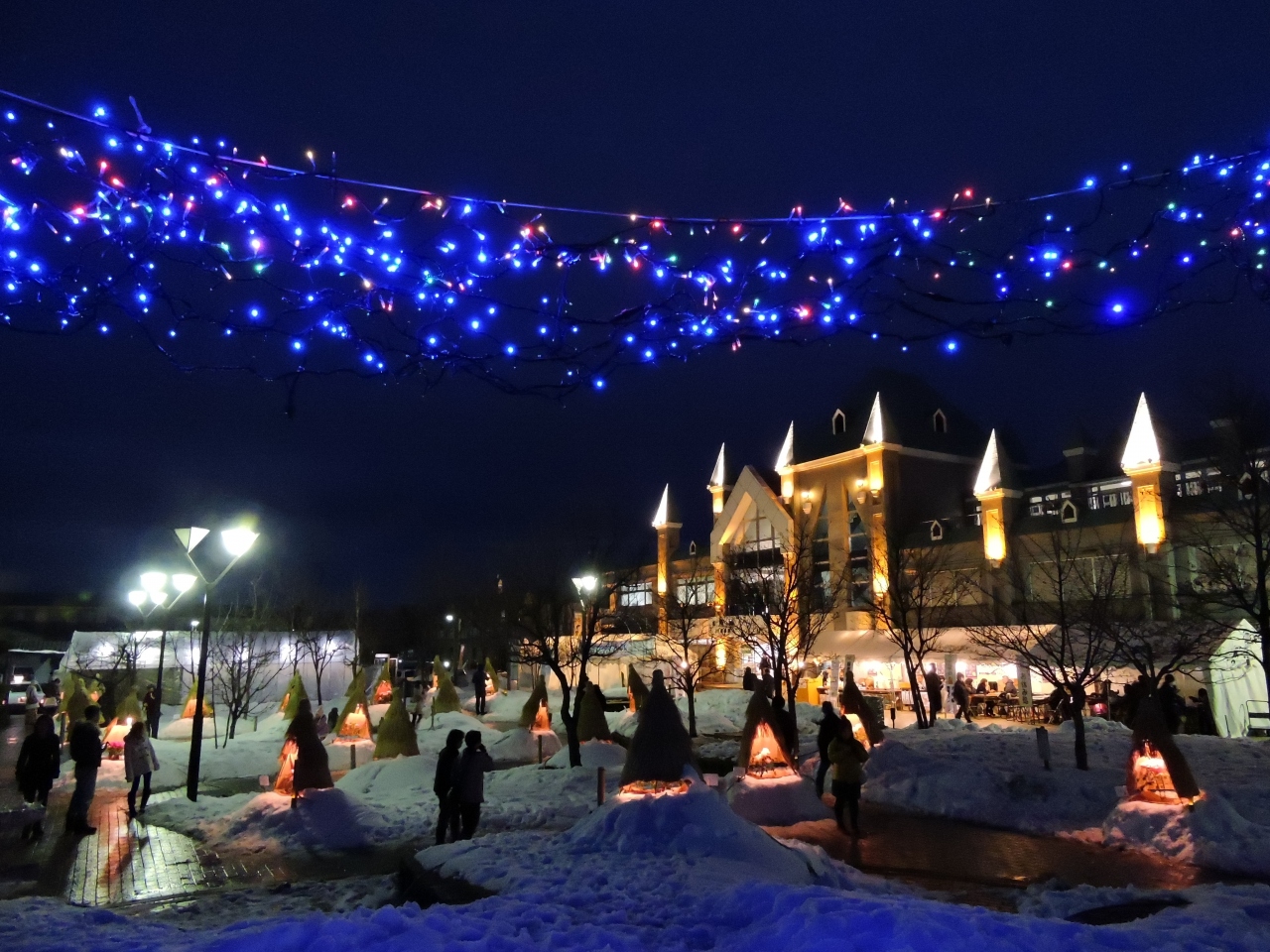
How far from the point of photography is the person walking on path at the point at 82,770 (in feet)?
40.4

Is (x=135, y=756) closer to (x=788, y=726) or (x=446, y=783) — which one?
(x=446, y=783)

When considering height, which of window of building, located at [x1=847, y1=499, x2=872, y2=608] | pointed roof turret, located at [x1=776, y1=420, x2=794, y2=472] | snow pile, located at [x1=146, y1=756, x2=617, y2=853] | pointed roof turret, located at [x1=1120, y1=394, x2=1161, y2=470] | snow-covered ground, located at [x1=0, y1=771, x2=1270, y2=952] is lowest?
snow pile, located at [x1=146, y1=756, x2=617, y2=853]

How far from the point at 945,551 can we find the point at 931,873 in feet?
94.0

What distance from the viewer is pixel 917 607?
24.0 meters

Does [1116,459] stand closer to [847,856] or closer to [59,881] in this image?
[847,856]

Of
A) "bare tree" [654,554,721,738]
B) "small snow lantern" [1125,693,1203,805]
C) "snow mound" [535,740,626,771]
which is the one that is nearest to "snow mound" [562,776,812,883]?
"small snow lantern" [1125,693,1203,805]

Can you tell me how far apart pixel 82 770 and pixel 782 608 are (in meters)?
15.9

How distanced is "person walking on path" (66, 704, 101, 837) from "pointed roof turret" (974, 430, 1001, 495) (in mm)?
33464

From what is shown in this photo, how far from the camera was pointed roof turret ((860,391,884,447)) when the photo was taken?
4284 centimetres

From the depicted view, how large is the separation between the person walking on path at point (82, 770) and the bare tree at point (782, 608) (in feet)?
44.2

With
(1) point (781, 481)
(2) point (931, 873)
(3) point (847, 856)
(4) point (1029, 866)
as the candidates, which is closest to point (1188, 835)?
(4) point (1029, 866)

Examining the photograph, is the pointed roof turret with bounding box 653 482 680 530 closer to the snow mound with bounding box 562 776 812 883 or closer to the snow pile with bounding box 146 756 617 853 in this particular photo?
the snow pile with bounding box 146 756 617 853

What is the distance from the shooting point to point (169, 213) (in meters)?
7.46

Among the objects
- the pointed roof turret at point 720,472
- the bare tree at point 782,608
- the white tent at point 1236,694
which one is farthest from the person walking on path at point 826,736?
the pointed roof turret at point 720,472
